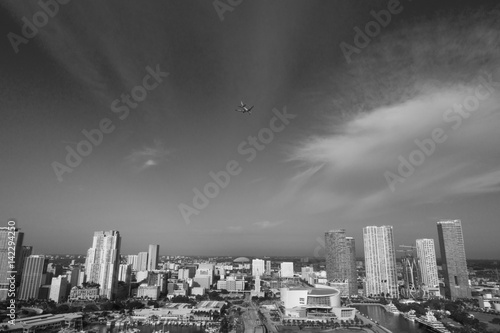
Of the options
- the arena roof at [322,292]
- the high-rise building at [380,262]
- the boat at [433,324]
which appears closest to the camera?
the boat at [433,324]

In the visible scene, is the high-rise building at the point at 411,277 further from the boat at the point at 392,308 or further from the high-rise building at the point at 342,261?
the boat at the point at 392,308

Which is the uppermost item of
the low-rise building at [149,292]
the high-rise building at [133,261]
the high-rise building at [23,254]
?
the high-rise building at [23,254]

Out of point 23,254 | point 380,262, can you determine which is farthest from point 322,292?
point 23,254

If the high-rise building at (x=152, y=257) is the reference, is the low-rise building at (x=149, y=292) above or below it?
below

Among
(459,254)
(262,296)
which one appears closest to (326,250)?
→ (262,296)

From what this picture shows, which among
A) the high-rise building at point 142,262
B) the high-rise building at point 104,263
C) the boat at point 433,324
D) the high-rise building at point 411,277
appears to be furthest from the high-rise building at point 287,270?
the boat at point 433,324
